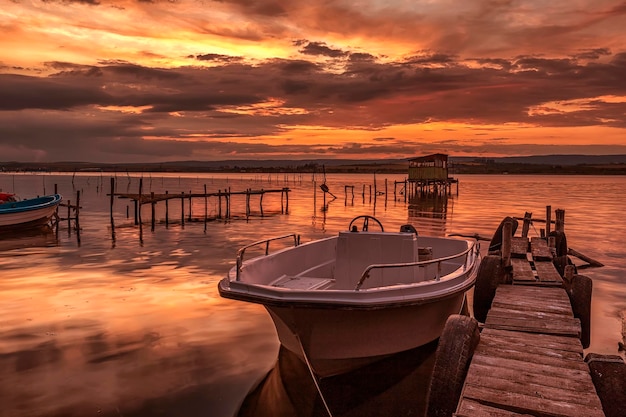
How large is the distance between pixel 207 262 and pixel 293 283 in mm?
11954

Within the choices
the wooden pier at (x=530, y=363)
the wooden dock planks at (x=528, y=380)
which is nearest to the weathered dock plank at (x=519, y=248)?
the wooden pier at (x=530, y=363)

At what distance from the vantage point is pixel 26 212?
32.8 meters

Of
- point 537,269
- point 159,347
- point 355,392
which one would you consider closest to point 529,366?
point 355,392

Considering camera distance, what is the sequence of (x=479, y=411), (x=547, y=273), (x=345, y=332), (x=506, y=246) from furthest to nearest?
(x=547, y=273) < (x=506, y=246) < (x=345, y=332) < (x=479, y=411)

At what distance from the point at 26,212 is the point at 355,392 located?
30.7 meters

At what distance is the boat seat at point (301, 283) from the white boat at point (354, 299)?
0.02 m

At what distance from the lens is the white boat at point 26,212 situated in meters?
31.7

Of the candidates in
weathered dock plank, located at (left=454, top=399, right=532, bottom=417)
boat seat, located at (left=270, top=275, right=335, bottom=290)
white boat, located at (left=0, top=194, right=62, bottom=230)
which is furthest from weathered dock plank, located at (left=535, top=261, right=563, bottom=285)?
white boat, located at (left=0, top=194, right=62, bottom=230)

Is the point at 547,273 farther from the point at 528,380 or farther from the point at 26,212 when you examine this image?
the point at 26,212

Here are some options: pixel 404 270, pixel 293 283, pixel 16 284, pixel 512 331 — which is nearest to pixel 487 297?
pixel 404 270

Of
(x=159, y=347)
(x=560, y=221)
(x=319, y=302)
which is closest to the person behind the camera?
(x=319, y=302)

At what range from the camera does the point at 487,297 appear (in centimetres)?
1230

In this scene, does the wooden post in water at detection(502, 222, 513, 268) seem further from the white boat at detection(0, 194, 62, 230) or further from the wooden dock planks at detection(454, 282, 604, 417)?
the white boat at detection(0, 194, 62, 230)

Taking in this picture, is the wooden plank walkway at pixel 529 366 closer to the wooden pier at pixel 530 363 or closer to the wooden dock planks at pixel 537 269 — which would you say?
the wooden pier at pixel 530 363
